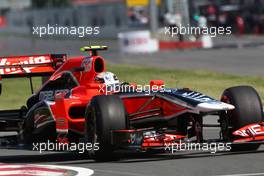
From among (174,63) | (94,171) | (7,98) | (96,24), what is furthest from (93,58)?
(96,24)

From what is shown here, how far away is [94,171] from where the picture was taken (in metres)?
10.5

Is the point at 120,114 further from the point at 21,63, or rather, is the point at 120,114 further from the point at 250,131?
the point at 21,63

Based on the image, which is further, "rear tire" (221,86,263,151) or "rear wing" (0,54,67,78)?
"rear wing" (0,54,67,78)

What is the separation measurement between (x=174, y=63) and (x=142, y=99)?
22989 mm

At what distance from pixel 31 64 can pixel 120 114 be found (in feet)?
12.6

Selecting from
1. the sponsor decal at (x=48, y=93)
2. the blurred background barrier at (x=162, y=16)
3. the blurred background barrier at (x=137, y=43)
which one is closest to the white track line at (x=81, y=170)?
the sponsor decal at (x=48, y=93)

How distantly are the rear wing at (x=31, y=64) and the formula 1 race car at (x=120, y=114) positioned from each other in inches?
27.5

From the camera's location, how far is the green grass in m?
22.6

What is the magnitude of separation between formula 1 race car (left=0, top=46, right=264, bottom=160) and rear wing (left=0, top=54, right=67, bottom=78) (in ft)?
2.30

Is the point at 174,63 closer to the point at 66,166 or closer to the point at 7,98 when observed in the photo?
the point at 7,98

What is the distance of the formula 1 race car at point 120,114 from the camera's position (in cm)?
1116

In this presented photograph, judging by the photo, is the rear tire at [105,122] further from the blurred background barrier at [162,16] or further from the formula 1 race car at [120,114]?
the blurred background barrier at [162,16]

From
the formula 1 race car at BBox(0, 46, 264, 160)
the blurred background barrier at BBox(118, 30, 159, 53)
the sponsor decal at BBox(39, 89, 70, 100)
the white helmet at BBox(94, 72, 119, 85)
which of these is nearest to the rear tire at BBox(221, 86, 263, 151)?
the formula 1 race car at BBox(0, 46, 264, 160)

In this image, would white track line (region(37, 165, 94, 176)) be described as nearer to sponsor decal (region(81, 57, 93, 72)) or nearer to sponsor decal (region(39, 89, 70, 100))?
sponsor decal (region(81, 57, 93, 72))
